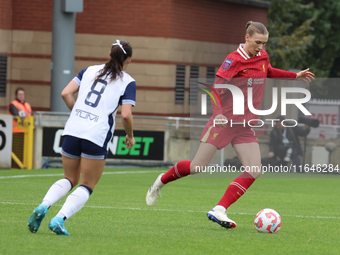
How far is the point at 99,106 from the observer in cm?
590

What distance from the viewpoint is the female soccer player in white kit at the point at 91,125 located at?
19.1 feet

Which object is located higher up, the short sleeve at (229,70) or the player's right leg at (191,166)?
the short sleeve at (229,70)

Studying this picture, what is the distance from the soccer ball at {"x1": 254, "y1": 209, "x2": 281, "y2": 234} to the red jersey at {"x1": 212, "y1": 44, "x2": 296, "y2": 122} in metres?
1.04

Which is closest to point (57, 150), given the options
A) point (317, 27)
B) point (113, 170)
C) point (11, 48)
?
point (113, 170)

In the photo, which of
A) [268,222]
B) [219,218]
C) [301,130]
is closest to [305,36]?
[301,130]

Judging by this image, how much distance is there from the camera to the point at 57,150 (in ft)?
51.4

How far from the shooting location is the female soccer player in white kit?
19.1 feet

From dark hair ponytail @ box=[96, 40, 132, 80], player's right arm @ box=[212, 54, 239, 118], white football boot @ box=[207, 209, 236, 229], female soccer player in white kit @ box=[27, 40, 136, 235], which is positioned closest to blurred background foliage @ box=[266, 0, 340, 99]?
player's right arm @ box=[212, 54, 239, 118]

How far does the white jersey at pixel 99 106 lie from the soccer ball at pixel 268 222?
194 cm

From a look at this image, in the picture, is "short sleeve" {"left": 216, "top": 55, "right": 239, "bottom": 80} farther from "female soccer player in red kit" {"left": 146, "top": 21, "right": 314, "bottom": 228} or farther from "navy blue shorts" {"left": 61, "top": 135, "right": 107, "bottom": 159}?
"navy blue shorts" {"left": 61, "top": 135, "right": 107, "bottom": 159}

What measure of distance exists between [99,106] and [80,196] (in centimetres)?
85

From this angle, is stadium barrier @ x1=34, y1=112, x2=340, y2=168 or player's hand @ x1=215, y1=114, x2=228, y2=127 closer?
player's hand @ x1=215, y1=114, x2=228, y2=127

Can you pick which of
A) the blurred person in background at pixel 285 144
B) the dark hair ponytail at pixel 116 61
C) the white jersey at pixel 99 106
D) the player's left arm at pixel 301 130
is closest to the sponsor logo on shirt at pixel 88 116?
the white jersey at pixel 99 106

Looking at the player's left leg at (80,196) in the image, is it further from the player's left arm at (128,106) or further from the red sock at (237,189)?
the red sock at (237,189)
